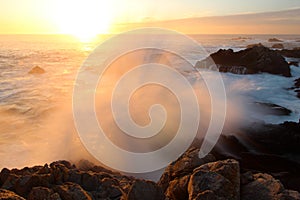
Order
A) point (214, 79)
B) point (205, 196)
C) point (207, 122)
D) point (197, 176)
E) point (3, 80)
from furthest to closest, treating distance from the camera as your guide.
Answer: point (3, 80)
point (214, 79)
point (207, 122)
point (197, 176)
point (205, 196)

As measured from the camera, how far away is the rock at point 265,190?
4953 millimetres

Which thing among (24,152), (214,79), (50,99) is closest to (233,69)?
(214,79)

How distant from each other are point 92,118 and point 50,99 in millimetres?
7454

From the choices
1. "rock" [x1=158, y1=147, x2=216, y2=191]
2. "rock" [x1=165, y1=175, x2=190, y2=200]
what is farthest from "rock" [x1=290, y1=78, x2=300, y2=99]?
"rock" [x1=165, y1=175, x2=190, y2=200]

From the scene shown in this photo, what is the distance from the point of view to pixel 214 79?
2731 cm

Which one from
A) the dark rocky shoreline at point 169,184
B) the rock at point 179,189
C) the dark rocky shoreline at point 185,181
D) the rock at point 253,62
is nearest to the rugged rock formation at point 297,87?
the rock at point 253,62

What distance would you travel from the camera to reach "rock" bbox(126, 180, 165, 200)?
531cm

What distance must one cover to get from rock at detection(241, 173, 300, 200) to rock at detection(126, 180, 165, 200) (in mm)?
1783

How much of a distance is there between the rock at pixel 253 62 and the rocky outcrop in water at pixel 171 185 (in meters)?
23.5

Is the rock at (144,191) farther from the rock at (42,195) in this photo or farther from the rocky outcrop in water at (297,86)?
the rocky outcrop in water at (297,86)

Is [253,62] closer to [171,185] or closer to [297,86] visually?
[297,86]

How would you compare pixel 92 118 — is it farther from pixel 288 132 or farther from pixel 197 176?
pixel 197 176

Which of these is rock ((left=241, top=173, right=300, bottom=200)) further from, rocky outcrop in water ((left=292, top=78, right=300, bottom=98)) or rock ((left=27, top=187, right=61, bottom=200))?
rocky outcrop in water ((left=292, top=78, right=300, bottom=98))

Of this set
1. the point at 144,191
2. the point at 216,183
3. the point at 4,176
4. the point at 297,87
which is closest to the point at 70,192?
the point at 144,191
